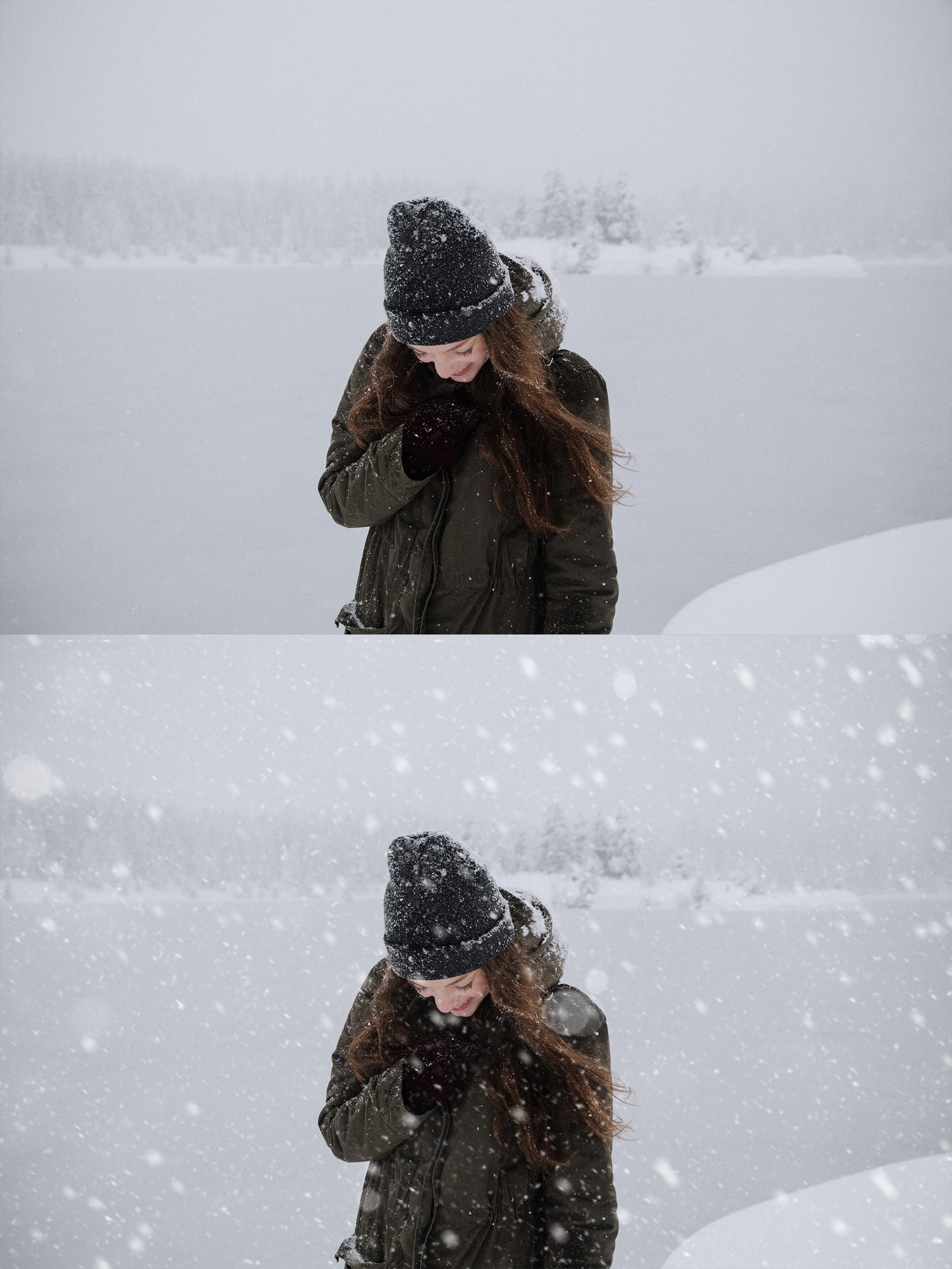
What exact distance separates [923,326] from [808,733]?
3.23 ft

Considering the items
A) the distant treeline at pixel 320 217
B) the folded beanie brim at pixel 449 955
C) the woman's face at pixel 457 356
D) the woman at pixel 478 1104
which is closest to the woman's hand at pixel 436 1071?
the woman at pixel 478 1104

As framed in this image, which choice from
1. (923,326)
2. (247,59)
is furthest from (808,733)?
(247,59)

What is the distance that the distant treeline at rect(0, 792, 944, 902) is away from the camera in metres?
2.51

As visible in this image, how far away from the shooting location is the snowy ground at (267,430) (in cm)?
269

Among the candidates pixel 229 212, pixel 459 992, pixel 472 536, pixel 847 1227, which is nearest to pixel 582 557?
pixel 472 536

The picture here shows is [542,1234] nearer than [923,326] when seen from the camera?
Yes

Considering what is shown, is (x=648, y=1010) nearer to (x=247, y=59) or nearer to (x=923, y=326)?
(x=923, y=326)

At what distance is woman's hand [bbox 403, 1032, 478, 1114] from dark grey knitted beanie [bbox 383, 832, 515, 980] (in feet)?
0.35

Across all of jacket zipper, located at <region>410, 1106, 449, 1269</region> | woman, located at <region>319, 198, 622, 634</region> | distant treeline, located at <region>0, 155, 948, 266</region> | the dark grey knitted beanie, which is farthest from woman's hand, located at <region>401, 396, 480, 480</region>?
distant treeline, located at <region>0, 155, 948, 266</region>

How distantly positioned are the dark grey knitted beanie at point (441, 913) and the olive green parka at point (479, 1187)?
0.15 meters

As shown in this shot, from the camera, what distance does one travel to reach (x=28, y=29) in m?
2.63

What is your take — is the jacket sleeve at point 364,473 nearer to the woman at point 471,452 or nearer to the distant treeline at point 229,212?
the woman at point 471,452

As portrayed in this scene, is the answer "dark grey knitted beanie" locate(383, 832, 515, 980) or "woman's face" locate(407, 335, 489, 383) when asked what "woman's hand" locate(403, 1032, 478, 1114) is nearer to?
"dark grey knitted beanie" locate(383, 832, 515, 980)

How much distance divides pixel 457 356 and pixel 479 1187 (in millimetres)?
1199
